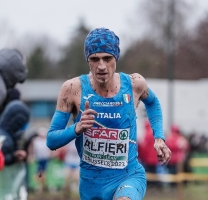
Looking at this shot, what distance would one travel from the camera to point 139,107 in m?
20.9

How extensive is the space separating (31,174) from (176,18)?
17.9 m

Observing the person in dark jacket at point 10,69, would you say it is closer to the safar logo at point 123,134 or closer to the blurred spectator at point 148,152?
the safar logo at point 123,134

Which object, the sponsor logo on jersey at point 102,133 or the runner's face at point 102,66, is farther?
the sponsor logo on jersey at point 102,133

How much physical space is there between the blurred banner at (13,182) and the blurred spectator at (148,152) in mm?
7240

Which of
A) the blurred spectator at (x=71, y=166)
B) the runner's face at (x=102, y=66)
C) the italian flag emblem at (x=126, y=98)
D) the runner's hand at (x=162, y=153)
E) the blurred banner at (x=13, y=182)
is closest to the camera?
the runner's face at (x=102, y=66)

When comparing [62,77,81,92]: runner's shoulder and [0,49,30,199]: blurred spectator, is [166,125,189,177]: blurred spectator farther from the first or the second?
[62,77,81,92]: runner's shoulder

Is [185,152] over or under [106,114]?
under

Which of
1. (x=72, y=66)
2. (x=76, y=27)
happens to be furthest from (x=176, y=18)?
(x=76, y=27)

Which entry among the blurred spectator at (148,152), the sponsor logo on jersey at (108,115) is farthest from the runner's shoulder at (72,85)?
the blurred spectator at (148,152)

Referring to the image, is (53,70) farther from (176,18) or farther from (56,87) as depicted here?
(176,18)

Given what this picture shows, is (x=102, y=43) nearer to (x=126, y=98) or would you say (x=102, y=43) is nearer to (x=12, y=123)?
(x=126, y=98)

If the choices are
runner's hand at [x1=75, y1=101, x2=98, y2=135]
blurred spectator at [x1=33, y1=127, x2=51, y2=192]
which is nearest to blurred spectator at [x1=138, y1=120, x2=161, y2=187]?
blurred spectator at [x1=33, y1=127, x2=51, y2=192]

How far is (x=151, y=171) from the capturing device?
692 inches

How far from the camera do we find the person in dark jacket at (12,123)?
8.75m
